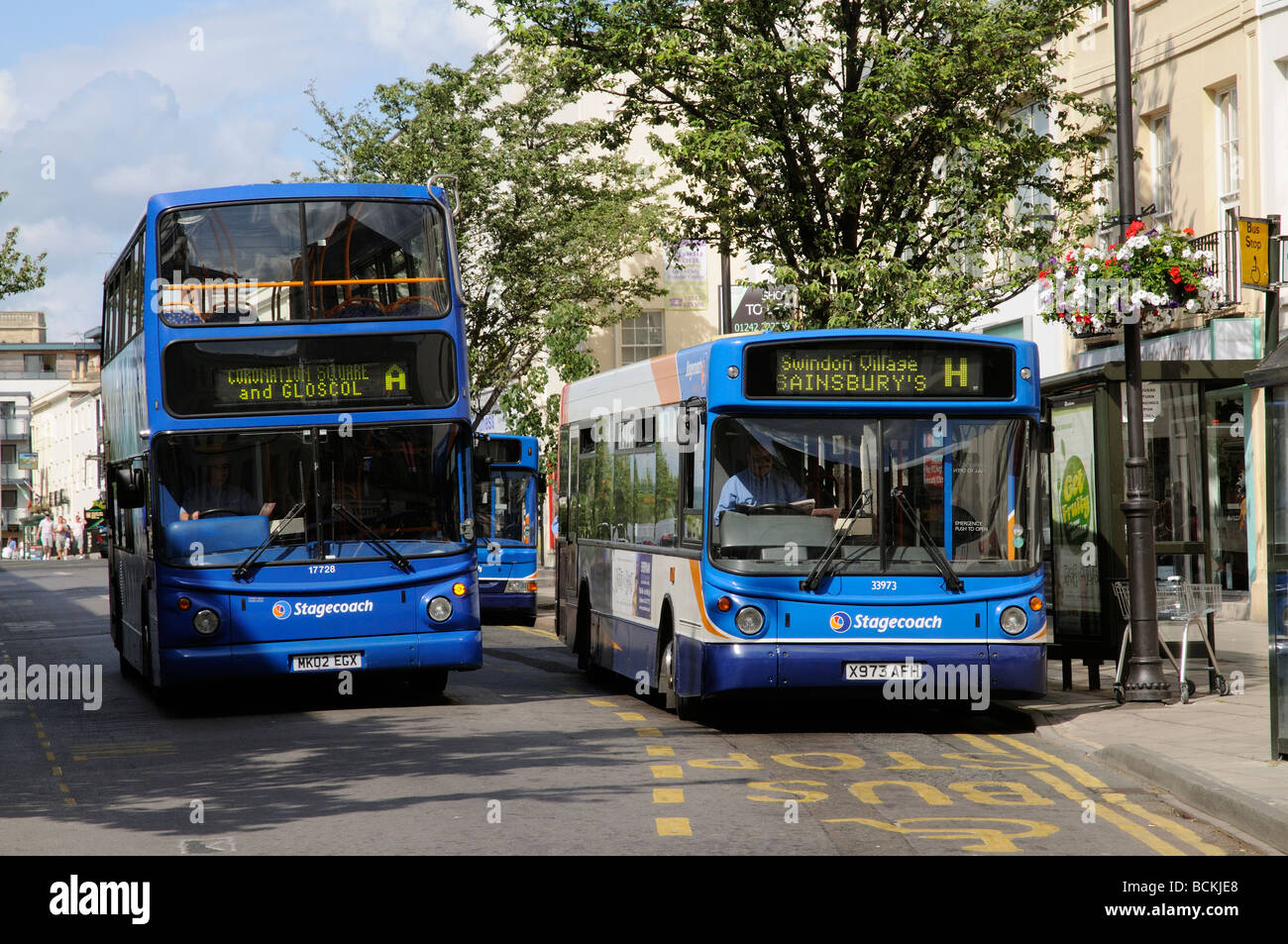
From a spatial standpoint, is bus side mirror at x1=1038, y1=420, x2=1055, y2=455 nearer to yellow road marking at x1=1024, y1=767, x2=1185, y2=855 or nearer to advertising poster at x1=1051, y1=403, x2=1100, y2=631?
advertising poster at x1=1051, y1=403, x2=1100, y2=631

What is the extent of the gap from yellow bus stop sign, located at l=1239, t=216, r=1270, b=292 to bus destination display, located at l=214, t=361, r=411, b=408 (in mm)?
8939

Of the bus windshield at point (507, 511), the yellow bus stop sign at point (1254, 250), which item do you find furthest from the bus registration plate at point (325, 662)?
the bus windshield at point (507, 511)

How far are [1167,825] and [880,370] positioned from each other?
4.77m

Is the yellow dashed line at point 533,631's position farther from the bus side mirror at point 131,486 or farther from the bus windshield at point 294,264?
the bus windshield at point 294,264

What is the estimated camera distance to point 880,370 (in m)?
13.3

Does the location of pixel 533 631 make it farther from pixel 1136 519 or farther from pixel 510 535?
pixel 1136 519

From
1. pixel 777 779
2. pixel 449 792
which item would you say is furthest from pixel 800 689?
pixel 449 792

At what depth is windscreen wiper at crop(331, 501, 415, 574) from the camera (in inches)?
589

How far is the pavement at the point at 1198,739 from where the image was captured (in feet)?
30.8

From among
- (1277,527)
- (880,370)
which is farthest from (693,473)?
(1277,527)

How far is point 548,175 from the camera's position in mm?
36625

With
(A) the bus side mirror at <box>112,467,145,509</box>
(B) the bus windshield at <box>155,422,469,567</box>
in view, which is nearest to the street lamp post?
(B) the bus windshield at <box>155,422,469,567</box>

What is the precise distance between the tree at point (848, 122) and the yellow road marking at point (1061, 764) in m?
8.02

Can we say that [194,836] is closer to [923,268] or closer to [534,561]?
[923,268]
